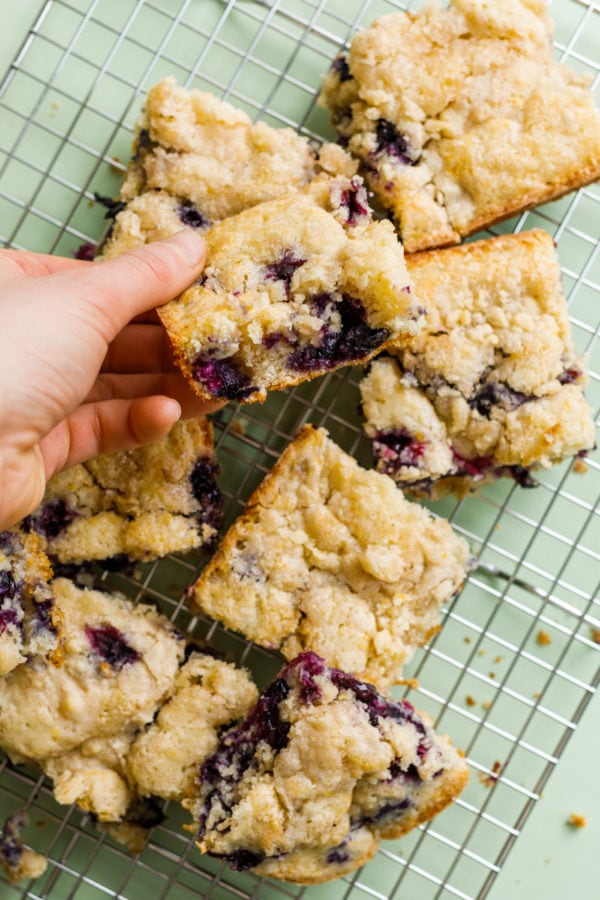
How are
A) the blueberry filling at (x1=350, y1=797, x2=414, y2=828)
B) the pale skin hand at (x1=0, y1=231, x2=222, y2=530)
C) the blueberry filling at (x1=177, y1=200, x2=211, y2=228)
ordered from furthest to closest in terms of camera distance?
1. the blueberry filling at (x1=177, y1=200, x2=211, y2=228)
2. the blueberry filling at (x1=350, y1=797, x2=414, y2=828)
3. the pale skin hand at (x1=0, y1=231, x2=222, y2=530)

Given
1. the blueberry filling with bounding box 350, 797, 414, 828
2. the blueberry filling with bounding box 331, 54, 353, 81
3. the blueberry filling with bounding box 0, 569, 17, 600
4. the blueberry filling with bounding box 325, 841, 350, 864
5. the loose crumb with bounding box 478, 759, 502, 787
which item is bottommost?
the blueberry filling with bounding box 325, 841, 350, 864

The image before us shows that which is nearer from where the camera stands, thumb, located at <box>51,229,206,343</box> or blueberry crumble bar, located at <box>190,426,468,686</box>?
thumb, located at <box>51,229,206,343</box>

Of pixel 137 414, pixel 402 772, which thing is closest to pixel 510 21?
pixel 137 414

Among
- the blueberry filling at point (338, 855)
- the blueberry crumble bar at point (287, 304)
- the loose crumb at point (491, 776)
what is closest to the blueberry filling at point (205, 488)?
the blueberry crumble bar at point (287, 304)

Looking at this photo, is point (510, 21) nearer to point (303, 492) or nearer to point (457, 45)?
point (457, 45)

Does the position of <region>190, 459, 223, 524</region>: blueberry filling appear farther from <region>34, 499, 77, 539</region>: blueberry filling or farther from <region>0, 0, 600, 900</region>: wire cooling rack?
<region>34, 499, 77, 539</region>: blueberry filling

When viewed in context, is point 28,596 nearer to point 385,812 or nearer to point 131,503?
point 131,503

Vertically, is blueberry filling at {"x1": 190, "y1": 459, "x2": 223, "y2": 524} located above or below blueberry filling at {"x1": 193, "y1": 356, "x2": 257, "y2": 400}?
below

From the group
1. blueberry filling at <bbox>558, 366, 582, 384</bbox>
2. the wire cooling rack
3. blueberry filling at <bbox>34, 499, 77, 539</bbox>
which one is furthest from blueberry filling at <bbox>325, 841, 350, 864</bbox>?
blueberry filling at <bbox>558, 366, 582, 384</bbox>
